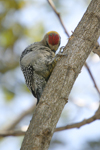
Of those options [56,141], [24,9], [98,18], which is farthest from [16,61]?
[98,18]

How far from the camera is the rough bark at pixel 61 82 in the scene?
208 cm

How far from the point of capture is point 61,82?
7.70ft

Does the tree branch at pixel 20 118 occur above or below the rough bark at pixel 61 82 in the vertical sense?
above

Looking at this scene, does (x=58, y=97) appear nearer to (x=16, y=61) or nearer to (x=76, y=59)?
(x=76, y=59)

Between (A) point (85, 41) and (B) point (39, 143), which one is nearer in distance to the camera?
(B) point (39, 143)

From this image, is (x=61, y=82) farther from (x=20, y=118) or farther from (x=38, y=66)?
(x=20, y=118)

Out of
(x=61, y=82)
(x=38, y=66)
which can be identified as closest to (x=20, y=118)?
(x=38, y=66)

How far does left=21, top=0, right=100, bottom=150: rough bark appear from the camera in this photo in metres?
2.08

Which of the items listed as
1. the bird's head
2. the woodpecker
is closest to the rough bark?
the woodpecker

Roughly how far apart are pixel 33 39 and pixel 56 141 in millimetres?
2963

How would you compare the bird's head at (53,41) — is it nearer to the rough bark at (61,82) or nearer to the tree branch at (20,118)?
the rough bark at (61,82)

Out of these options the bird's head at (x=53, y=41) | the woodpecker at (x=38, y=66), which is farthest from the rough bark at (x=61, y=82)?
the bird's head at (x=53, y=41)

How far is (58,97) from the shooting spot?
2.28 metres

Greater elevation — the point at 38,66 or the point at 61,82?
the point at 38,66
